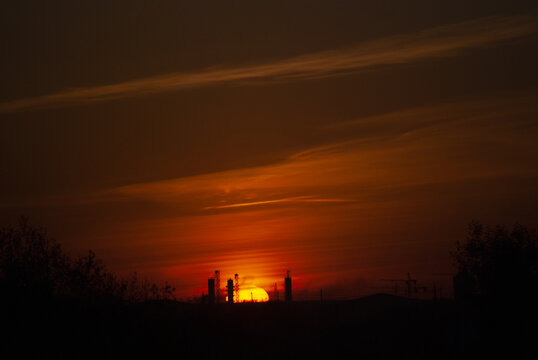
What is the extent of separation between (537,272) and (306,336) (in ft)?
55.6

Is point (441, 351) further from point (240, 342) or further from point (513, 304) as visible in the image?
point (240, 342)

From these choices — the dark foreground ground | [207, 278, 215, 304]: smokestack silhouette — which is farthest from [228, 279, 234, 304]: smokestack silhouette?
the dark foreground ground

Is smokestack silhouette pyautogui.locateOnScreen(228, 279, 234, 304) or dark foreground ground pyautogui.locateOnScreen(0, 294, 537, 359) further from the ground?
smokestack silhouette pyautogui.locateOnScreen(228, 279, 234, 304)

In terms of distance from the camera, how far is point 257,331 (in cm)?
5384

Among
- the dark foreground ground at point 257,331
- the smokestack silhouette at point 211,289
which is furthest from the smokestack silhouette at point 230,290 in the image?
the dark foreground ground at point 257,331

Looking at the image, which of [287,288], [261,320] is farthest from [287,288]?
[261,320]

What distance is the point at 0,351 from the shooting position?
28.6 metres

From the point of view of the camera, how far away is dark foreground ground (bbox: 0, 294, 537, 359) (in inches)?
1209

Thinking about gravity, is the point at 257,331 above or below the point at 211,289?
below

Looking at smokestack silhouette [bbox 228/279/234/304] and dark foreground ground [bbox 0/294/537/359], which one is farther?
smokestack silhouette [bbox 228/279/234/304]

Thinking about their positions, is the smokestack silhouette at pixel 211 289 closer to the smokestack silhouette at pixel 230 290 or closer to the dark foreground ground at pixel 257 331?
the smokestack silhouette at pixel 230 290

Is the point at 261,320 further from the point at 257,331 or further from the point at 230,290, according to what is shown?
the point at 230,290

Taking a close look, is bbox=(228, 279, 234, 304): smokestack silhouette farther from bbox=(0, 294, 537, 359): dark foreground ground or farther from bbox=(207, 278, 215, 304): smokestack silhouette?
bbox=(0, 294, 537, 359): dark foreground ground

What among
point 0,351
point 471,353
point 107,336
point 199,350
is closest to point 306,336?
point 471,353
